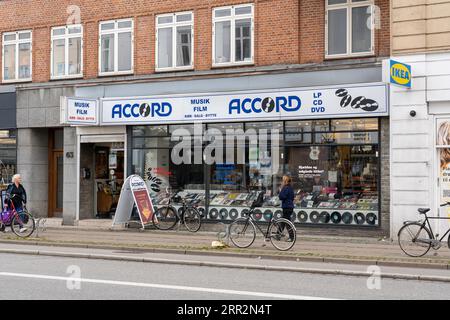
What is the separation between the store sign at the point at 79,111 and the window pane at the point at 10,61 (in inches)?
169

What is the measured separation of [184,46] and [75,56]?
13.6 feet

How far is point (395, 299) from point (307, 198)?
9.34 meters

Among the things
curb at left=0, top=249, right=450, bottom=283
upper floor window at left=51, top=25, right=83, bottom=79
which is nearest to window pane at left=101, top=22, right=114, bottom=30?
upper floor window at left=51, top=25, right=83, bottom=79

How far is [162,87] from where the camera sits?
2081cm

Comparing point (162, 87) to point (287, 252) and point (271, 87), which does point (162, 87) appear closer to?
point (271, 87)

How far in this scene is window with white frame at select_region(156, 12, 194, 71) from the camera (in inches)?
821

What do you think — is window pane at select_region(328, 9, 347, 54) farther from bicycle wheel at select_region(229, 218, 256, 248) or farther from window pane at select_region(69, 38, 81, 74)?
window pane at select_region(69, 38, 81, 74)

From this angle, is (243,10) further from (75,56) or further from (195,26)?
(75,56)

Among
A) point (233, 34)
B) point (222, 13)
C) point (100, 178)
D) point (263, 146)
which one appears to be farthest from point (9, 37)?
point (263, 146)

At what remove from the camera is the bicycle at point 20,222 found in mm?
18672

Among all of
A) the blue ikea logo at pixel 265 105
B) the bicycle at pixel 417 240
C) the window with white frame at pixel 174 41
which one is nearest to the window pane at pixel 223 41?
the window with white frame at pixel 174 41

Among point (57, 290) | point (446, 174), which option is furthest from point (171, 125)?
point (57, 290)

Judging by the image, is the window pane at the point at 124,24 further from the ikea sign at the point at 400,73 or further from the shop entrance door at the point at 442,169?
the shop entrance door at the point at 442,169
